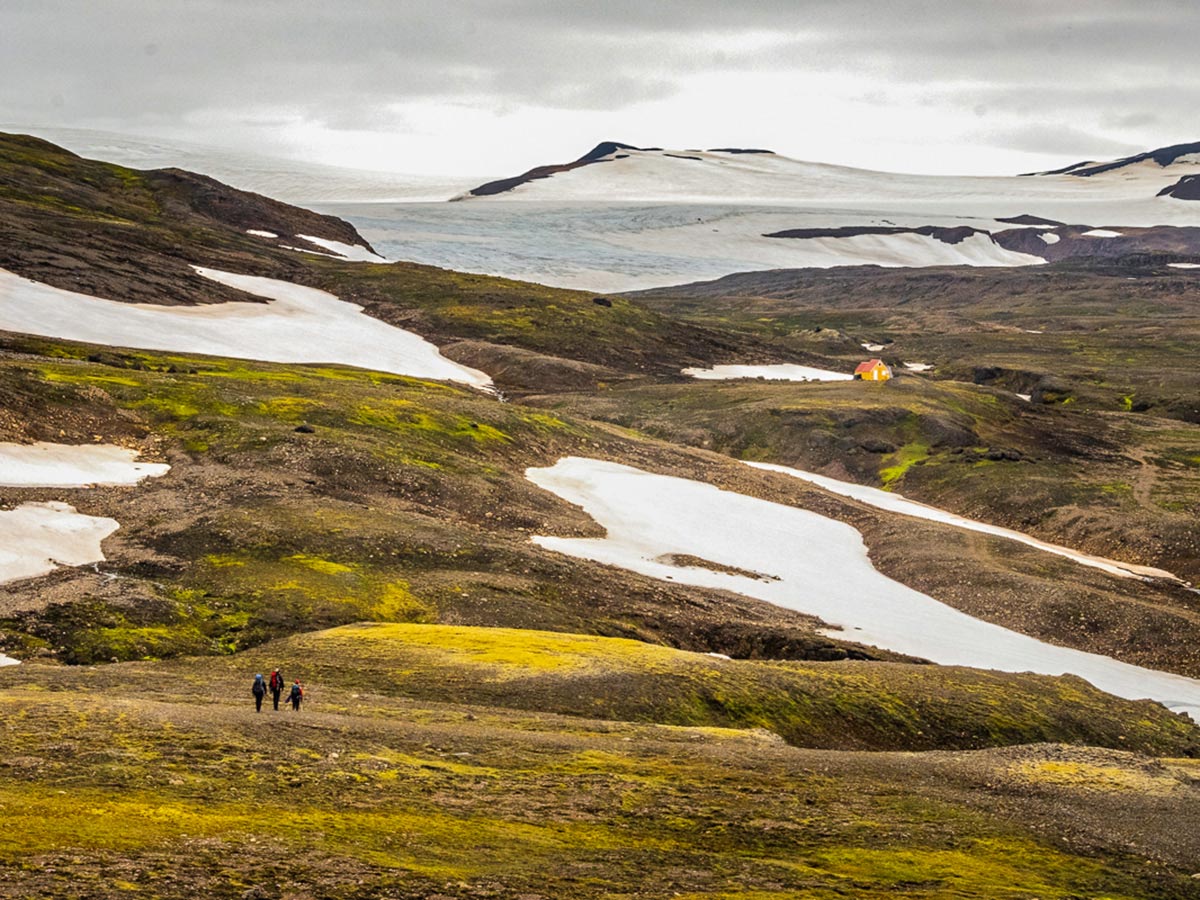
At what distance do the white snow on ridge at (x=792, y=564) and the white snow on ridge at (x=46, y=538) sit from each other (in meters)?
26.0

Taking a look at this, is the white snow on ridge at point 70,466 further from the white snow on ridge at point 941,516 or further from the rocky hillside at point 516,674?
the white snow on ridge at point 941,516

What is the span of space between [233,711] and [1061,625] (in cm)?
5693

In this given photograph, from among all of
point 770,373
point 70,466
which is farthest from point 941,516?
point 770,373

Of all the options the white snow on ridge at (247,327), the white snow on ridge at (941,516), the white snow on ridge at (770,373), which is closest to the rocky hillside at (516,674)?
the white snow on ridge at (941,516)

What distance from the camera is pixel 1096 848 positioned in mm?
32156

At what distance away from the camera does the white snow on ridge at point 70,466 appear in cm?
6712

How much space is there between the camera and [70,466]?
70.9 meters

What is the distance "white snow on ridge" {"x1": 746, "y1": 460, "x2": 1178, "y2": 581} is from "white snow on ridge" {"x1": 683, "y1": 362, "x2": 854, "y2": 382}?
47357 millimetres

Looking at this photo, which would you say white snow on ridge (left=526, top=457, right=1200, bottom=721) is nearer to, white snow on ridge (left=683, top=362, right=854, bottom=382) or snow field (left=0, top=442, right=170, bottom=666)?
snow field (left=0, top=442, right=170, bottom=666)

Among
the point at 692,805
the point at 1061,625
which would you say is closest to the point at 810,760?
the point at 692,805

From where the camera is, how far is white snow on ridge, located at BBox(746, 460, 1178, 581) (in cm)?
9225

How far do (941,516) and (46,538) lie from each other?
72.4m

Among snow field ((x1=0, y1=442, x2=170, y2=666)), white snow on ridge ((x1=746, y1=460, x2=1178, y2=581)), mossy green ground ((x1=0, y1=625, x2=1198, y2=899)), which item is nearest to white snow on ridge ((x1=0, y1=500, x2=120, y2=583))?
snow field ((x1=0, y1=442, x2=170, y2=666))

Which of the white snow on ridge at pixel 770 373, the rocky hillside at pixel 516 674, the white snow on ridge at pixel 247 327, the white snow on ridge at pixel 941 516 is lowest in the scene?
the white snow on ridge at pixel 941 516
